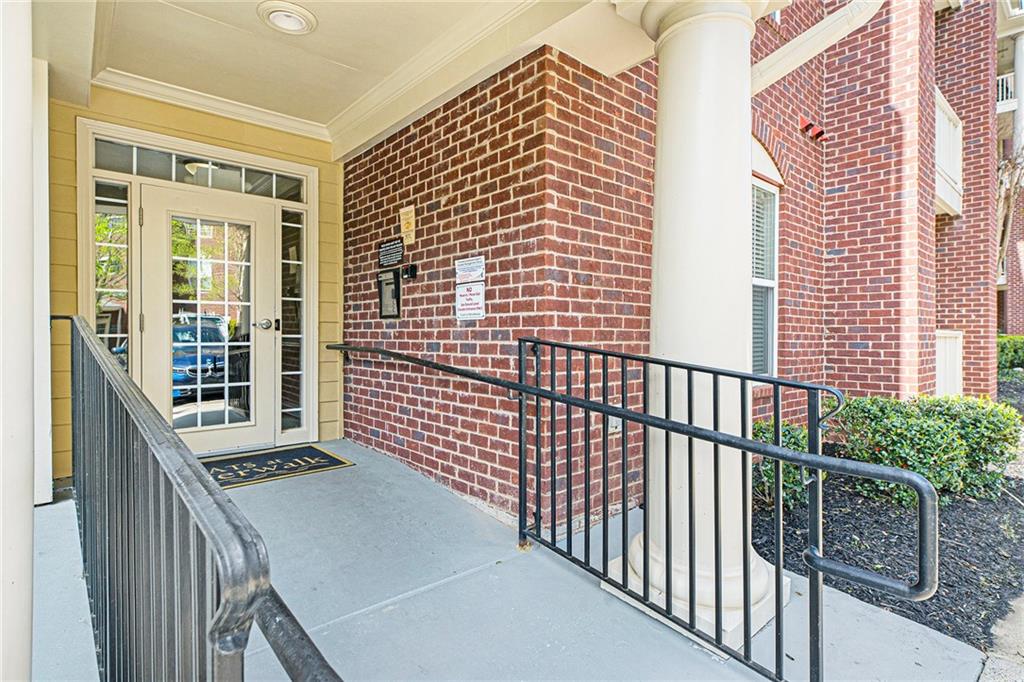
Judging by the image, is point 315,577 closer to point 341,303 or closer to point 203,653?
point 203,653

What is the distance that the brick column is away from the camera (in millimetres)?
6504

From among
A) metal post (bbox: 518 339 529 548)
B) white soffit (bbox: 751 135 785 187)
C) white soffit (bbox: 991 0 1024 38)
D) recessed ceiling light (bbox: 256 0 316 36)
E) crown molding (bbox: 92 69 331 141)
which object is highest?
white soffit (bbox: 991 0 1024 38)

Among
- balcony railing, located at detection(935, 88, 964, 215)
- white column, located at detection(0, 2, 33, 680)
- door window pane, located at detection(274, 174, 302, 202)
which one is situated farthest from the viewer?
balcony railing, located at detection(935, 88, 964, 215)

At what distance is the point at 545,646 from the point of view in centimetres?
186

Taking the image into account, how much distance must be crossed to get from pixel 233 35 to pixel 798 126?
14.9 feet

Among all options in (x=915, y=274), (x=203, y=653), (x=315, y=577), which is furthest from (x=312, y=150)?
(x=915, y=274)

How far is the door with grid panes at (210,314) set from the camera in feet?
12.3

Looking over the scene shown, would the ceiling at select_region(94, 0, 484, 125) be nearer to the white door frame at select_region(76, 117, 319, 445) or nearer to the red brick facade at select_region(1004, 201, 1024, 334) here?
the white door frame at select_region(76, 117, 319, 445)

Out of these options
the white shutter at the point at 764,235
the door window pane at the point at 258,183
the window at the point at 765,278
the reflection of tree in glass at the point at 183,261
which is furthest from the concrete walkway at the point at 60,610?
the white shutter at the point at 764,235

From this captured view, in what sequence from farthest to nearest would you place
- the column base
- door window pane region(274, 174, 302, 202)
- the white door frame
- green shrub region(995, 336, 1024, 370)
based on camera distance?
green shrub region(995, 336, 1024, 370), door window pane region(274, 174, 302, 202), the white door frame, the column base

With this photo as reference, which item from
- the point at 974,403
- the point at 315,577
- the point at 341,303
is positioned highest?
the point at 341,303

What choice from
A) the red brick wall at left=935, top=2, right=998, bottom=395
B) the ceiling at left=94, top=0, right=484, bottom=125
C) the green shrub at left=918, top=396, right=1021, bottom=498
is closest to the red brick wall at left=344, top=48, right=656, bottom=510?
the ceiling at left=94, top=0, right=484, bottom=125

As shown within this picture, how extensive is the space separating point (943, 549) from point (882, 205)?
3153 millimetres

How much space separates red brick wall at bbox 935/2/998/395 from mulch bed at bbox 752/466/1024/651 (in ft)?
11.0
